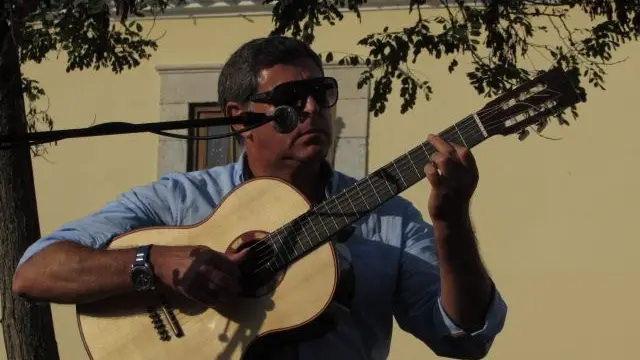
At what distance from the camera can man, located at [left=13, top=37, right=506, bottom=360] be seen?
8.91 feet

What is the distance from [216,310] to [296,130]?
48 cm

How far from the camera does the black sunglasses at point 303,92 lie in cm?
297

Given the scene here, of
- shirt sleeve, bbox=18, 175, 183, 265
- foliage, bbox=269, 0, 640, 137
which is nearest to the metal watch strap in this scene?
shirt sleeve, bbox=18, 175, 183, 265

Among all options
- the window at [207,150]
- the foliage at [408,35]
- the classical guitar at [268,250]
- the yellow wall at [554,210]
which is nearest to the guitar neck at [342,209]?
the classical guitar at [268,250]

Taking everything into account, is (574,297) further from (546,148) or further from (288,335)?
(288,335)

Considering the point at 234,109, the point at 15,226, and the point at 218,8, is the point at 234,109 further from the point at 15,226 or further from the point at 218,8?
the point at 218,8

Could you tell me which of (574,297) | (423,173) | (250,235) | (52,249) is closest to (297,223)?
(250,235)

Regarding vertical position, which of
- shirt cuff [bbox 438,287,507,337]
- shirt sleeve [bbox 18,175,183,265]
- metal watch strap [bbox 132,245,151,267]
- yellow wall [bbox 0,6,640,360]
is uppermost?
shirt sleeve [bbox 18,175,183,265]

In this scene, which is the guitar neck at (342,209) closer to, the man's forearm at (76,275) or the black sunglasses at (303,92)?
the black sunglasses at (303,92)

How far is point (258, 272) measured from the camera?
2928 millimetres

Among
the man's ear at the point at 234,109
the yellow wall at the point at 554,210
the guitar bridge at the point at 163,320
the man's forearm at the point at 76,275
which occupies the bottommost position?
the yellow wall at the point at 554,210

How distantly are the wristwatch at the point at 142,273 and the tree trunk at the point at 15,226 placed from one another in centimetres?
229

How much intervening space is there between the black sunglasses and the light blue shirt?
22 cm

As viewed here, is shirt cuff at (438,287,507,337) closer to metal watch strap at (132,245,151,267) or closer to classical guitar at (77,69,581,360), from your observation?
classical guitar at (77,69,581,360)
